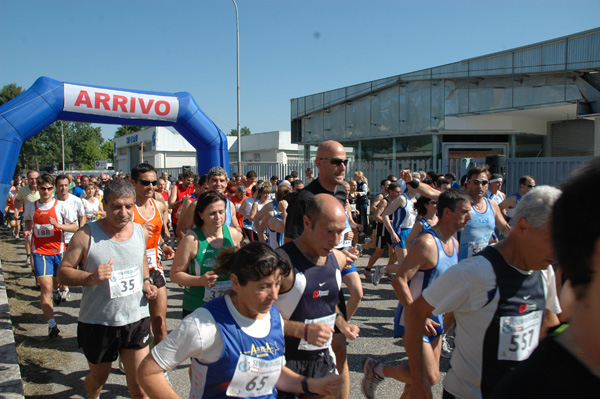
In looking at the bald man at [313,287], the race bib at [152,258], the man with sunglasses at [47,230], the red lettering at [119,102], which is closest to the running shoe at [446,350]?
the bald man at [313,287]

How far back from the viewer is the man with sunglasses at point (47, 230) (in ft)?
20.2

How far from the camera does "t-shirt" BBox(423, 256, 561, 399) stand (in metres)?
2.12

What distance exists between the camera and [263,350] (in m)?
2.17

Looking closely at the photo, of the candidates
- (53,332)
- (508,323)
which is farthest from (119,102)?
(508,323)

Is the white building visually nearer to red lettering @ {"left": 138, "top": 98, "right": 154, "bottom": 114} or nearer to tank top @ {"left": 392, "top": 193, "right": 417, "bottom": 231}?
red lettering @ {"left": 138, "top": 98, "right": 154, "bottom": 114}

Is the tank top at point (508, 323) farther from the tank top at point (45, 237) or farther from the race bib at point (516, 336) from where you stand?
the tank top at point (45, 237)

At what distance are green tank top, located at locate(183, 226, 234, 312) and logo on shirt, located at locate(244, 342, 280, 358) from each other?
4.80 feet

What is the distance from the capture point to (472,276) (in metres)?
2.12

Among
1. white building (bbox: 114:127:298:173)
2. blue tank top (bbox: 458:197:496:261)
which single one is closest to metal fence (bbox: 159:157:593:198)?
blue tank top (bbox: 458:197:496:261)

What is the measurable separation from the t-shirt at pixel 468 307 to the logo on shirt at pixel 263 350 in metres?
0.79

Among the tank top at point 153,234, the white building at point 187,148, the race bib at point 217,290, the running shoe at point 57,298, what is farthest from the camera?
the white building at point 187,148

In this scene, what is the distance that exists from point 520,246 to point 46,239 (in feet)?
20.5

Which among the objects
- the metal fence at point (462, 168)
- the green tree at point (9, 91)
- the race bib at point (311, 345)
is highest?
the green tree at point (9, 91)

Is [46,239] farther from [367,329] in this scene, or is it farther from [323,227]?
[323,227]
